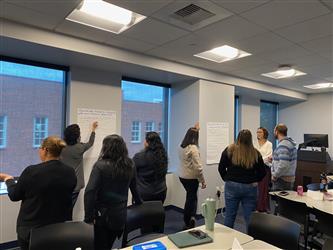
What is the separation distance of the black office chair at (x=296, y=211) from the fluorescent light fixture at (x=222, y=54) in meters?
1.91

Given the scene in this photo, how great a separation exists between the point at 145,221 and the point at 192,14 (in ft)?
6.21

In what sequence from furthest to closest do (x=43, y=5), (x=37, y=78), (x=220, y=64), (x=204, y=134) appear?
(x=204, y=134) < (x=220, y=64) < (x=37, y=78) < (x=43, y=5)

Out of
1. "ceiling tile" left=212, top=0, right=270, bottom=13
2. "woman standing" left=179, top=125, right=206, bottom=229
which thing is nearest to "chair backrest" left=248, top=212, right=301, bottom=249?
"woman standing" left=179, top=125, right=206, bottom=229

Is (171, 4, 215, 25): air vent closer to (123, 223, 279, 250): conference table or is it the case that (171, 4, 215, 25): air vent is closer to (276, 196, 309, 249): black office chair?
(123, 223, 279, 250): conference table

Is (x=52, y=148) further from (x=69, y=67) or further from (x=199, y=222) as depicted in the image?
(x=199, y=222)

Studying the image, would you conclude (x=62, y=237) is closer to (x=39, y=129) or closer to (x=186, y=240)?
(x=186, y=240)

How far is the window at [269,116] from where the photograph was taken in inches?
265

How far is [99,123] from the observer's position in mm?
3707

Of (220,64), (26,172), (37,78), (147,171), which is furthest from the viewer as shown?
(220,64)

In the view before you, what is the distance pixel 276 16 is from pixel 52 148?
2201 millimetres

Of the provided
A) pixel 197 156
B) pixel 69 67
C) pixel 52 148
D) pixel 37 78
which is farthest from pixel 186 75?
pixel 52 148

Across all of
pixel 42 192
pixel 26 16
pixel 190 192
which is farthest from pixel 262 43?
pixel 42 192

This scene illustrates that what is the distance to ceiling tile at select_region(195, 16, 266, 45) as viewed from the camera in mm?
2445

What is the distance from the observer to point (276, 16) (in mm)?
2307
